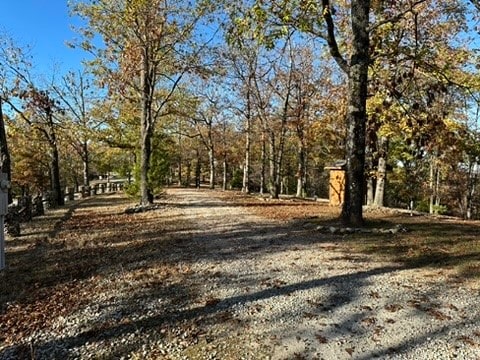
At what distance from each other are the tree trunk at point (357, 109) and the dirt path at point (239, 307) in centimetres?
205

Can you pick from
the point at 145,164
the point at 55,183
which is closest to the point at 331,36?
the point at 145,164

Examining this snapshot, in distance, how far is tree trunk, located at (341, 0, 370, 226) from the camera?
31.3 ft

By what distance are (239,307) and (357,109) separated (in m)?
6.58

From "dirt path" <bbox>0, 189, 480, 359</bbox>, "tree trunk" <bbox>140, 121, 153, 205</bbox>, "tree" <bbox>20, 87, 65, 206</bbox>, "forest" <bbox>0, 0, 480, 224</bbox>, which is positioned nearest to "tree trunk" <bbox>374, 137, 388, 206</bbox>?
"forest" <bbox>0, 0, 480, 224</bbox>

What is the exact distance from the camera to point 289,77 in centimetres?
2172

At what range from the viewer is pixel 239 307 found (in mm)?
4641

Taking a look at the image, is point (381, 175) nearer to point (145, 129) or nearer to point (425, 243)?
point (425, 243)

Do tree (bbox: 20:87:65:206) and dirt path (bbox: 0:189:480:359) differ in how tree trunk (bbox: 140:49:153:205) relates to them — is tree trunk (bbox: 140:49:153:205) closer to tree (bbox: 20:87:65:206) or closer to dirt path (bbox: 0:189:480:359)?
tree (bbox: 20:87:65:206)

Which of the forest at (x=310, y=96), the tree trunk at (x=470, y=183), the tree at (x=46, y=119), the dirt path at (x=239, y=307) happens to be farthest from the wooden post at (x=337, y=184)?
the tree trunk at (x=470, y=183)

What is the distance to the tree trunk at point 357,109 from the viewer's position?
9547mm

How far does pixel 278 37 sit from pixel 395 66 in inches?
133

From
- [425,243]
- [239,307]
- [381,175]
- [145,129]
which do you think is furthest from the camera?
[145,129]

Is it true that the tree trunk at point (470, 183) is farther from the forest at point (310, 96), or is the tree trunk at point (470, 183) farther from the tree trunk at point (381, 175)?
the tree trunk at point (381, 175)

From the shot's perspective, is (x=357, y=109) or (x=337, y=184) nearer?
(x=357, y=109)
